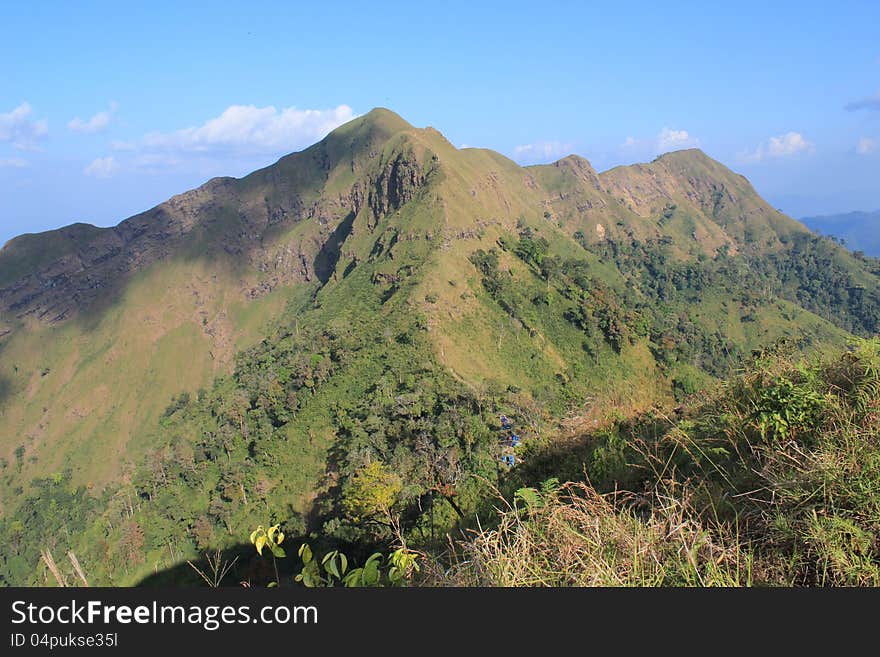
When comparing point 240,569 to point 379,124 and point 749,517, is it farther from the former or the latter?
point 379,124

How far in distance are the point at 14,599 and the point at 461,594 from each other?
7.62 feet

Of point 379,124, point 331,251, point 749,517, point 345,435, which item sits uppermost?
point 379,124

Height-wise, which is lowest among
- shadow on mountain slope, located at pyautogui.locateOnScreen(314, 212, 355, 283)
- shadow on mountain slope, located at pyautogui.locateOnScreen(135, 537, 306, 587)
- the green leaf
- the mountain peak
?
shadow on mountain slope, located at pyautogui.locateOnScreen(135, 537, 306, 587)

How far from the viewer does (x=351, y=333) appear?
148ft

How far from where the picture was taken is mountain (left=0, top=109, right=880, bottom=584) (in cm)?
3194

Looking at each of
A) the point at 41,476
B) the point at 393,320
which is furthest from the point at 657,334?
the point at 41,476

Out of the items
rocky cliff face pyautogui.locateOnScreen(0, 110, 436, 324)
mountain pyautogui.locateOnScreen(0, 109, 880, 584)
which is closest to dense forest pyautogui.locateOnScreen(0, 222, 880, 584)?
mountain pyautogui.locateOnScreen(0, 109, 880, 584)

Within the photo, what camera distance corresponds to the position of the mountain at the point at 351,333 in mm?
31938

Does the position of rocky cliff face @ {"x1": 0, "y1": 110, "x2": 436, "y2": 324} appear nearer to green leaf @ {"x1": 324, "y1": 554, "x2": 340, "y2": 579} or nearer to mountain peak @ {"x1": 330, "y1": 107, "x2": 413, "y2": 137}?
mountain peak @ {"x1": 330, "y1": 107, "x2": 413, "y2": 137}

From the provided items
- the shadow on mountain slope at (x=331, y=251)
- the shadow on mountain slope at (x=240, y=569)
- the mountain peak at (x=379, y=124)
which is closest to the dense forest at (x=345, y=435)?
the shadow on mountain slope at (x=240, y=569)

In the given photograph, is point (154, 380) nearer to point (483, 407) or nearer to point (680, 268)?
point (483, 407)

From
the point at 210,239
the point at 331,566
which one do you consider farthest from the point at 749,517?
the point at 210,239

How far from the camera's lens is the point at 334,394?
3797 cm

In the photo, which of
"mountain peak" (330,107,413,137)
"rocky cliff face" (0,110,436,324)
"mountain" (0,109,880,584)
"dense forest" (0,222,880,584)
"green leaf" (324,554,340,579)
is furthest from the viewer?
"mountain peak" (330,107,413,137)
